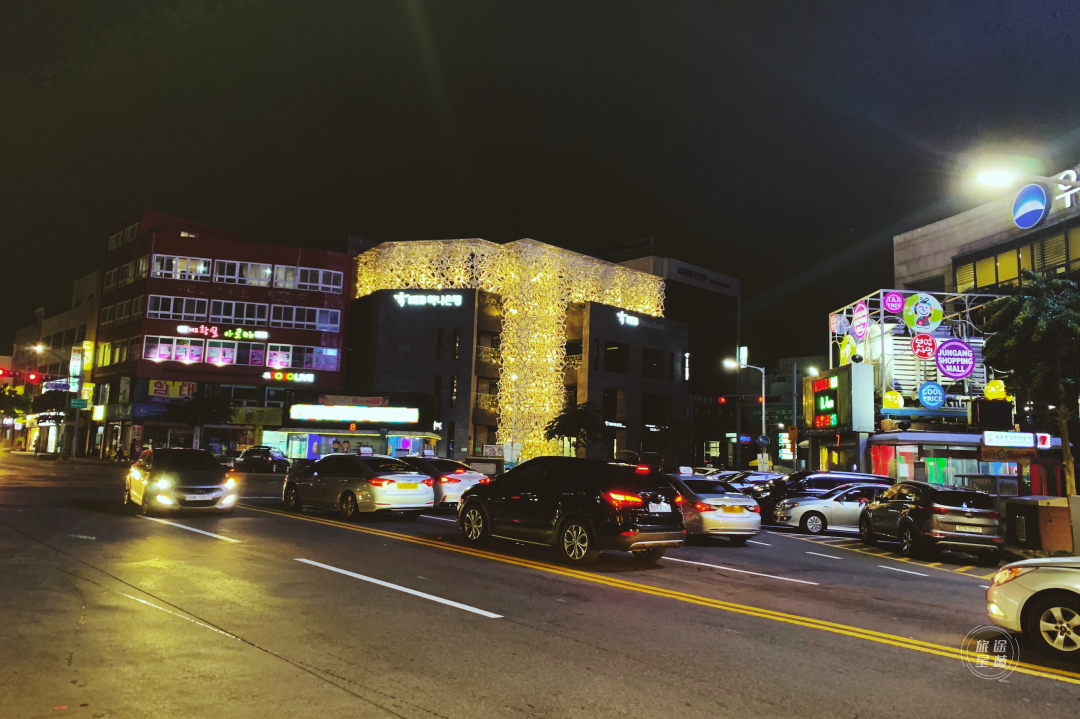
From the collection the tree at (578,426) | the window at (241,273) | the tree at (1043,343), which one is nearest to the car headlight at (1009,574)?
the tree at (1043,343)

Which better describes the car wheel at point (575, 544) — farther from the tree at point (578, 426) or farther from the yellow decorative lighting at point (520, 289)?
the yellow decorative lighting at point (520, 289)

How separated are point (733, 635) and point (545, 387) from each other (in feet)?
183

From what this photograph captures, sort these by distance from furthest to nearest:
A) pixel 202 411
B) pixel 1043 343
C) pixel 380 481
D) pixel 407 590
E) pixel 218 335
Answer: pixel 218 335 < pixel 202 411 < pixel 1043 343 < pixel 380 481 < pixel 407 590

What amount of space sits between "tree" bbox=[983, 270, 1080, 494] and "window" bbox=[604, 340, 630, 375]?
46.6 m

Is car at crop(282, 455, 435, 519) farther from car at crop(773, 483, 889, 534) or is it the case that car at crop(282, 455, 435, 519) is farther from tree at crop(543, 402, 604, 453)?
tree at crop(543, 402, 604, 453)

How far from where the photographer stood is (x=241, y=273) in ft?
212

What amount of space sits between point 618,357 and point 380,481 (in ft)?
175

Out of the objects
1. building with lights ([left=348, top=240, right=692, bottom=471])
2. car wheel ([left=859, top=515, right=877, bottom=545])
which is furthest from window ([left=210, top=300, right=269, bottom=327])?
car wheel ([left=859, top=515, right=877, bottom=545])

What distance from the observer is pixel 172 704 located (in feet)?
16.1

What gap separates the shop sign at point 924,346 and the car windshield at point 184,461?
31616mm

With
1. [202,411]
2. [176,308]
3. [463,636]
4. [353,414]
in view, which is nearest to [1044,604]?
[463,636]

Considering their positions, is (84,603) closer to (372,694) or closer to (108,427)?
(372,694)

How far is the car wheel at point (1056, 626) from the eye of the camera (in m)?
6.90

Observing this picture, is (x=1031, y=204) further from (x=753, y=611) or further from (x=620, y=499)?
(x=753, y=611)
